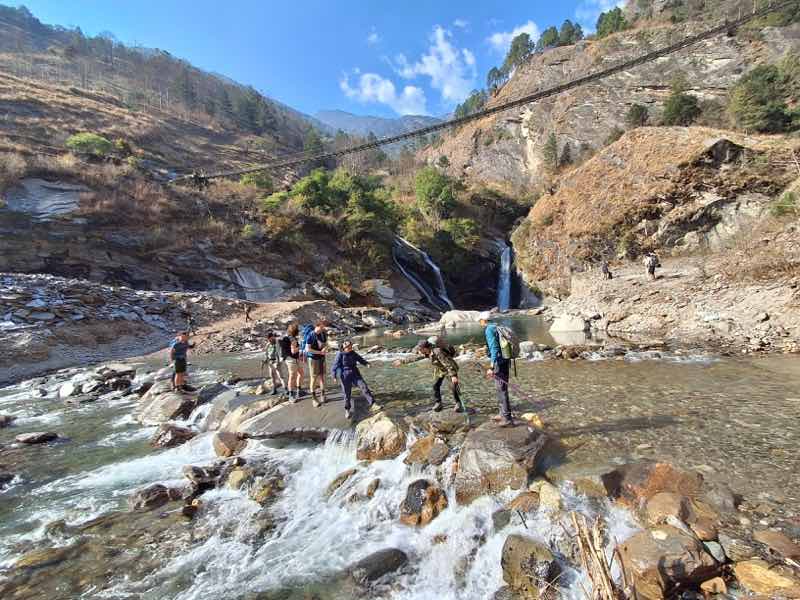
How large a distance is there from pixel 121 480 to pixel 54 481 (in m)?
1.31

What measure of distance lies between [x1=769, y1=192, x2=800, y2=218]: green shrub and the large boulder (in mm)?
18987

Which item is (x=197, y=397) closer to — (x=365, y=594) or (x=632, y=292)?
(x=365, y=594)

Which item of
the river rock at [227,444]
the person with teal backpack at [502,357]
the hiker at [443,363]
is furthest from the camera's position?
the river rock at [227,444]

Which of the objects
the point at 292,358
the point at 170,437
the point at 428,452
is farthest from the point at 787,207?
the point at 170,437

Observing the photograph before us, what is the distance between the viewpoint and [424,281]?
45.1 metres

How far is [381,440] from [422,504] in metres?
1.63

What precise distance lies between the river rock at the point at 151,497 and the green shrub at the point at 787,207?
2417 centimetres

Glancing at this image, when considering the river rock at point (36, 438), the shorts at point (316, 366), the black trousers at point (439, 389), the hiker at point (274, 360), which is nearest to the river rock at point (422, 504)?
the black trousers at point (439, 389)

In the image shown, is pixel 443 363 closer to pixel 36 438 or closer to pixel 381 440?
pixel 381 440

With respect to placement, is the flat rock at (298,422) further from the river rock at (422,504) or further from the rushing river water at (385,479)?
the river rock at (422,504)

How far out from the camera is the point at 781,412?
671 centimetres

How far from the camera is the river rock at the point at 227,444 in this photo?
770cm

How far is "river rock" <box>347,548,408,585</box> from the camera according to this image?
4352mm

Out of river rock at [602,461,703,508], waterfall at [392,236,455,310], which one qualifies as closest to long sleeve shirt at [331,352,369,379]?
river rock at [602,461,703,508]
